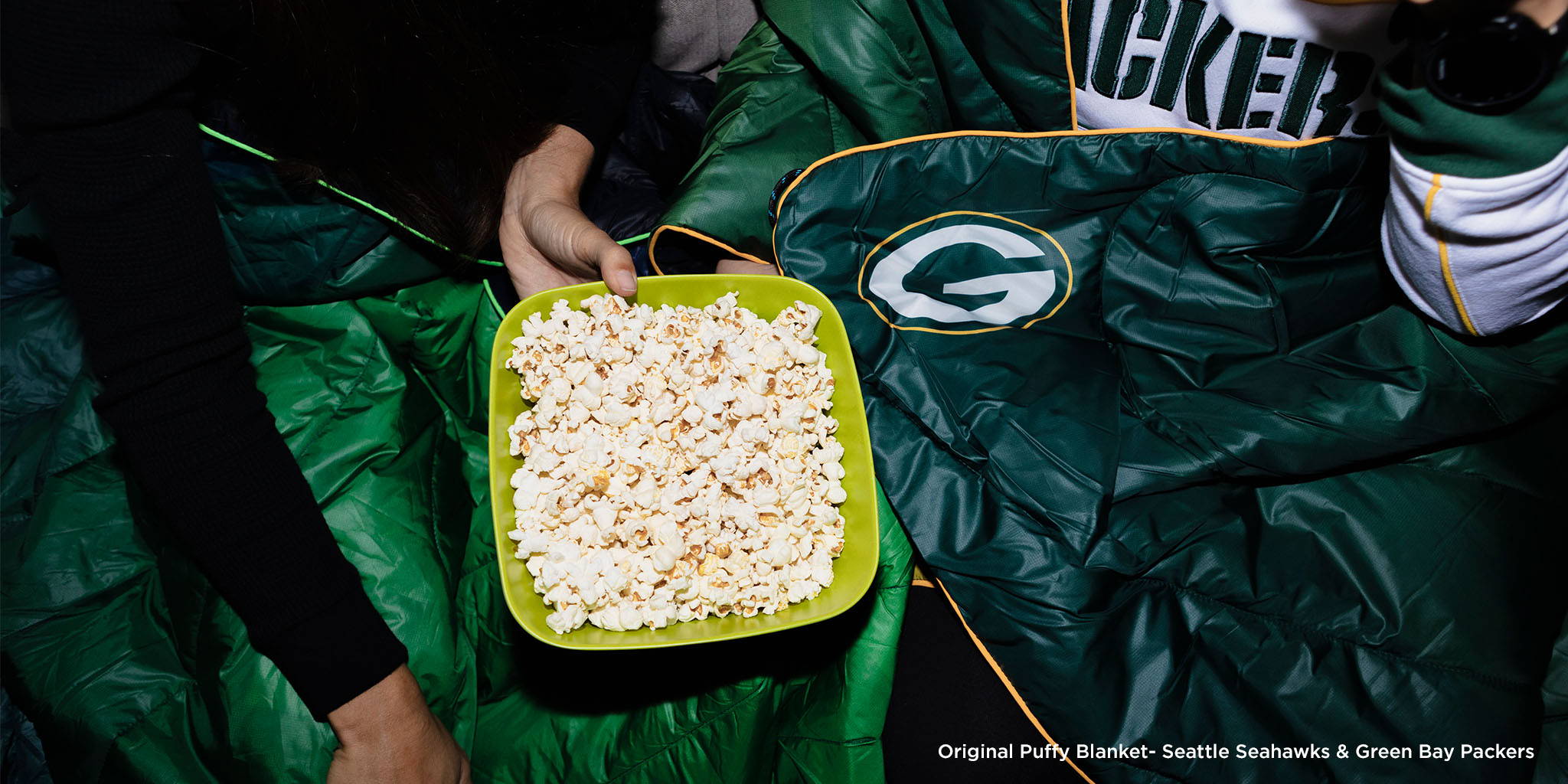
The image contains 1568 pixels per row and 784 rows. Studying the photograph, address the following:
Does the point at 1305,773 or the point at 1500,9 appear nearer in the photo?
the point at 1500,9

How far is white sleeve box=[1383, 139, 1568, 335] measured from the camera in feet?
2.13

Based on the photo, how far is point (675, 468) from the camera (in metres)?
0.78

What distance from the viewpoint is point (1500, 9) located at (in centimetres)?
61

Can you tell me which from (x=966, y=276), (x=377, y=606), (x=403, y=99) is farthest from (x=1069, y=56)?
(x=377, y=606)

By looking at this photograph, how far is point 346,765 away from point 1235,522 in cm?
90

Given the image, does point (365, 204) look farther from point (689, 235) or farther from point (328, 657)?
point (328, 657)

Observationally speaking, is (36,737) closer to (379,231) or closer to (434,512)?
(434,512)

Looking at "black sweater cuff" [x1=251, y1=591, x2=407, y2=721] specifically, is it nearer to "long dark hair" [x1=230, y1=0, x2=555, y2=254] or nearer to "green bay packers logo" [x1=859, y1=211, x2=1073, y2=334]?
"long dark hair" [x1=230, y1=0, x2=555, y2=254]

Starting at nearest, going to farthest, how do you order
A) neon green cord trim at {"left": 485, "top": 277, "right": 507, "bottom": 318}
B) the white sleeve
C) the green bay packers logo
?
the white sleeve, the green bay packers logo, neon green cord trim at {"left": 485, "top": 277, "right": 507, "bottom": 318}

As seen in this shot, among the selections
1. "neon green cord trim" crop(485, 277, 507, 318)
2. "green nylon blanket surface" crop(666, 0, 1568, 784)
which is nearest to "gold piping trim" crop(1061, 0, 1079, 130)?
"green nylon blanket surface" crop(666, 0, 1568, 784)

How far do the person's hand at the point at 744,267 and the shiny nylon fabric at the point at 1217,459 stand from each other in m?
0.09

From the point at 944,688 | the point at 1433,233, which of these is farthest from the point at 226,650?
the point at 1433,233

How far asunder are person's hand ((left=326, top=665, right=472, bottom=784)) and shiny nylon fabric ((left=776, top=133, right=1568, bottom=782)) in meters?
0.52

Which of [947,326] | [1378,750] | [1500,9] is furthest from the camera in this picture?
[947,326]
